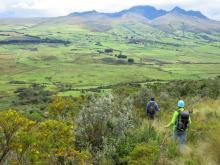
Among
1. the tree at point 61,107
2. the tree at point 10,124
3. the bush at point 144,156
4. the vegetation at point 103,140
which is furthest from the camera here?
the tree at point 61,107

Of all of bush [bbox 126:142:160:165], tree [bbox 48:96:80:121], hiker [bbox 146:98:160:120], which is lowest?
tree [bbox 48:96:80:121]

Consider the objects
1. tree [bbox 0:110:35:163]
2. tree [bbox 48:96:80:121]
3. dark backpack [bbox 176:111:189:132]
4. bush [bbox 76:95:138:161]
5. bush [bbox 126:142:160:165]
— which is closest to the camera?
bush [bbox 126:142:160:165]

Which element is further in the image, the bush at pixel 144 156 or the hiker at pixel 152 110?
the hiker at pixel 152 110

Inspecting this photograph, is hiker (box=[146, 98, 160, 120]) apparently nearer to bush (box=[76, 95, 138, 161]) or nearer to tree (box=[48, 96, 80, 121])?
bush (box=[76, 95, 138, 161])

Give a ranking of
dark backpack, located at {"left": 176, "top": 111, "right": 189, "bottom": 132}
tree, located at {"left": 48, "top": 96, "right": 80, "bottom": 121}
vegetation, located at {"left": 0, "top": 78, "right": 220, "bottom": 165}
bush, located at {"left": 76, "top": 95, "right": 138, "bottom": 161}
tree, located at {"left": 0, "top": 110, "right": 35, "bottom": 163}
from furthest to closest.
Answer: tree, located at {"left": 48, "top": 96, "right": 80, "bottom": 121} < tree, located at {"left": 0, "top": 110, "right": 35, "bottom": 163} < bush, located at {"left": 76, "top": 95, "right": 138, "bottom": 161} < dark backpack, located at {"left": 176, "top": 111, "right": 189, "bottom": 132} < vegetation, located at {"left": 0, "top": 78, "right": 220, "bottom": 165}

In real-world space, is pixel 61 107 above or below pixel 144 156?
below

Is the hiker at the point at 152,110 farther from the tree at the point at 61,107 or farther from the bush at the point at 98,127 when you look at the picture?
the tree at the point at 61,107

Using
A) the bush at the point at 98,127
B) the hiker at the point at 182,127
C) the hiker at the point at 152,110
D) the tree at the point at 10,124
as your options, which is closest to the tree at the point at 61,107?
the hiker at the point at 152,110

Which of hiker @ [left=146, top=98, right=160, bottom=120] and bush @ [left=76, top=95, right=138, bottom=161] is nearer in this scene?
bush @ [left=76, top=95, right=138, bottom=161]

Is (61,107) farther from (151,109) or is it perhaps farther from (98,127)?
(98,127)

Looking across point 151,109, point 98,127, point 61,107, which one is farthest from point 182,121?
point 61,107

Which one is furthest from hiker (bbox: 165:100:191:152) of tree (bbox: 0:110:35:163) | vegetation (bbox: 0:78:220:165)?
tree (bbox: 0:110:35:163)

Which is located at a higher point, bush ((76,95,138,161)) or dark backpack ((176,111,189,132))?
dark backpack ((176,111,189,132))

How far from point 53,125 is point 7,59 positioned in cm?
17089
